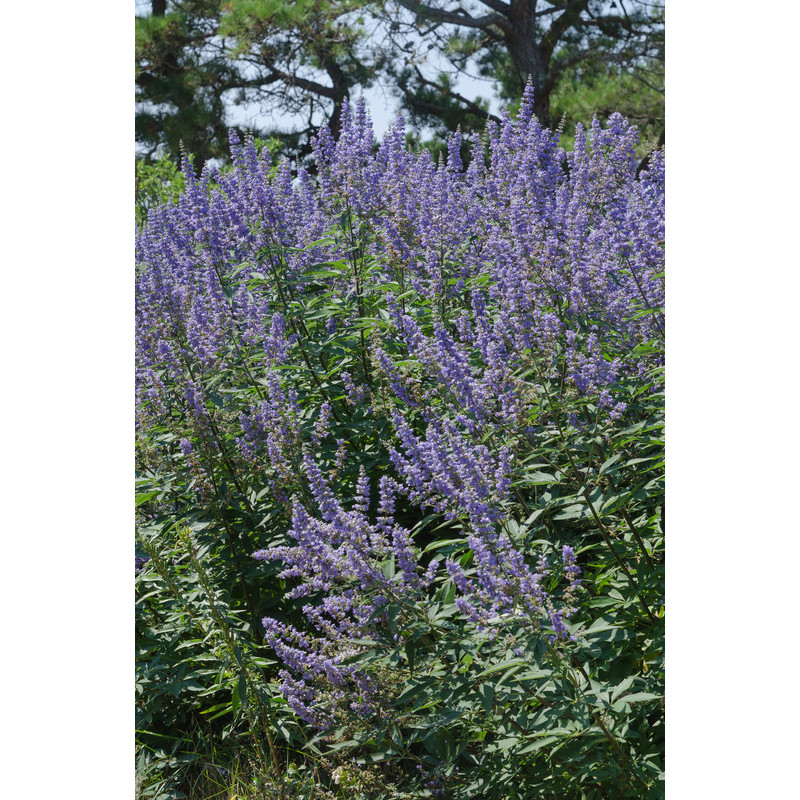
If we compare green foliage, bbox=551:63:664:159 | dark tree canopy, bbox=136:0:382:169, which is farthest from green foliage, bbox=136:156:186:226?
green foliage, bbox=551:63:664:159

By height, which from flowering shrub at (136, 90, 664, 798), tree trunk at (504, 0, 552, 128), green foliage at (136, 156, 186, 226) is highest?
tree trunk at (504, 0, 552, 128)

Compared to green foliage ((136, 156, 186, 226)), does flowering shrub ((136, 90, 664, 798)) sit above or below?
below

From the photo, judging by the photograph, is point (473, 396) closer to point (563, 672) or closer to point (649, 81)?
point (563, 672)

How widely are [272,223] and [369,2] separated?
8090mm

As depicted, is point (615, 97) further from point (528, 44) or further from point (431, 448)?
point (431, 448)

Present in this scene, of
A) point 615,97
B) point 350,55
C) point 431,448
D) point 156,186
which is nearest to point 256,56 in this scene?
point 350,55

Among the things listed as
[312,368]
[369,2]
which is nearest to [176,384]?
[312,368]

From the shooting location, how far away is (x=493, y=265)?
448 centimetres

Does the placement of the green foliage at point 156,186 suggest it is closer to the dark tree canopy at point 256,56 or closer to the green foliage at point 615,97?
the dark tree canopy at point 256,56

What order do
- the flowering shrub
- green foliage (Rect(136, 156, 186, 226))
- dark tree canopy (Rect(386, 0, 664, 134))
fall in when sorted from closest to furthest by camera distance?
the flowering shrub < green foliage (Rect(136, 156, 186, 226)) < dark tree canopy (Rect(386, 0, 664, 134))

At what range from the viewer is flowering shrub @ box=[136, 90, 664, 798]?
294cm

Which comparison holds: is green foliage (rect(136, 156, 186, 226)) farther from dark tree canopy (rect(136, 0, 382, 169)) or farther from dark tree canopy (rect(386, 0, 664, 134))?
dark tree canopy (rect(386, 0, 664, 134))

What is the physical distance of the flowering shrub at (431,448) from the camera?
9.64 feet

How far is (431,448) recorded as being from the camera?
293 centimetres
